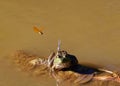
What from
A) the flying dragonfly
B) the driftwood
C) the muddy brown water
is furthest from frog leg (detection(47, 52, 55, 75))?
the flying dragonfly

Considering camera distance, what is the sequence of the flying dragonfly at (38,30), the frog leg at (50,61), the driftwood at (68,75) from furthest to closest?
1. the flying dragonfly at (38,30)
2. the frog leg at (50,61)
3. the driftwood at (68,75)

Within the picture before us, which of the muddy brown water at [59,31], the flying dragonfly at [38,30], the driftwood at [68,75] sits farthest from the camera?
the flying dragonfly at [38,30]

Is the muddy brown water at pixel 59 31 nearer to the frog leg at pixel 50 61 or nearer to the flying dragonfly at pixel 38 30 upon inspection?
the flying dragonfly at pixel 38 30

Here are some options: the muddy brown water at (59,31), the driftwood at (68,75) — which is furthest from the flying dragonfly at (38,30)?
the driftwood at (68,75)

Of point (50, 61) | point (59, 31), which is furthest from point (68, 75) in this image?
point (59, 31)

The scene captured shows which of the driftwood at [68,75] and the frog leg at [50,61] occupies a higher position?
the frog leg at [50,61]

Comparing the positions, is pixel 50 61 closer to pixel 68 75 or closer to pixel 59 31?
pixel 68 75

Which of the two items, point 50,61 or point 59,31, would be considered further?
point 59,31

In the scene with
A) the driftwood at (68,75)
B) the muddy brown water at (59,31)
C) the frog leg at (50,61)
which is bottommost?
the driftwood at (68,75)

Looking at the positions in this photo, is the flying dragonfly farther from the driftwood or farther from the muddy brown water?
the driftwood
